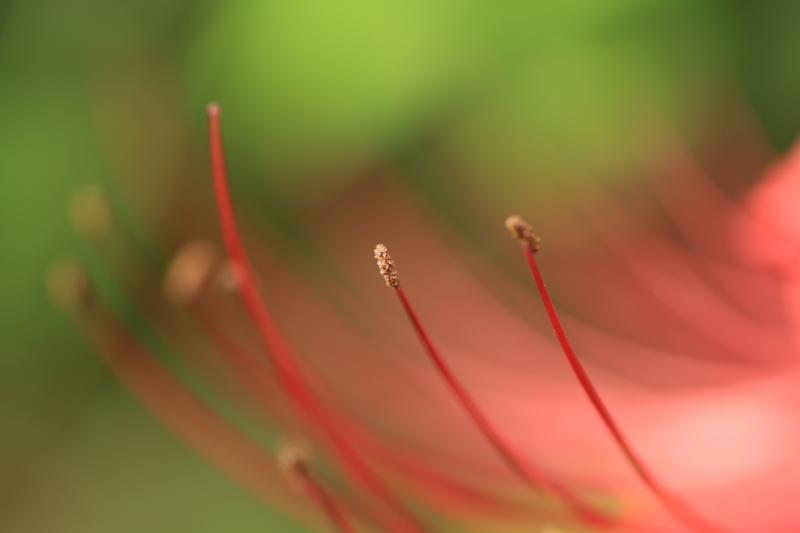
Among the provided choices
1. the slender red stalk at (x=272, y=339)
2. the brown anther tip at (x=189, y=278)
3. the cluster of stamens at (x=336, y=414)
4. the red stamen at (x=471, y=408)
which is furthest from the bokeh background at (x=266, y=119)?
the red stamen at (x=471, y=408)

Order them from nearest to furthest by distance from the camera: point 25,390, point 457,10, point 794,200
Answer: point 794,200 → point 457,10 → point 25,390

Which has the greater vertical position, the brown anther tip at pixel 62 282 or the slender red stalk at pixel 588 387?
the brown anther tip at pixel 62 282

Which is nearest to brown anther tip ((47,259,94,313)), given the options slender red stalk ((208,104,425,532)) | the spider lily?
the spider lily

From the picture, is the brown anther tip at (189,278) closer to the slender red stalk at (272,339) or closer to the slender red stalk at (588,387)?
the slender red stalk at (272,339)

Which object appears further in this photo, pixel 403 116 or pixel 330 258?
pixel 330 258

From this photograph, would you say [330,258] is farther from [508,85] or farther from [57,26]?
[57,26]

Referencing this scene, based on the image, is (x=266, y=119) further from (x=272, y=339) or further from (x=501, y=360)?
(x=272, y=339)

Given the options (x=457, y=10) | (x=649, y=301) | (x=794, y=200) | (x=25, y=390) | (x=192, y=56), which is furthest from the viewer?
(x=25, y=390)

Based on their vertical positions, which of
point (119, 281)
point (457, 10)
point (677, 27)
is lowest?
point (119, 281)

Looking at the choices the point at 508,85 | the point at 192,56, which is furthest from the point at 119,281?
the point at 508,85

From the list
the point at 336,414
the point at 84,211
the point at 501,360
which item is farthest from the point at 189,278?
the point at 84,211
